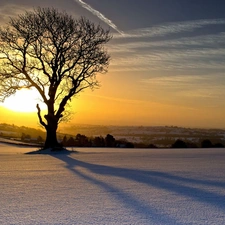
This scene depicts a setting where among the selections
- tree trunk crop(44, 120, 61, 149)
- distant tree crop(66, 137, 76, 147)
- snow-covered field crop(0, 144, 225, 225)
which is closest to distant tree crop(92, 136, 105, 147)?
distant tree crop(66, 137, 76, 147)

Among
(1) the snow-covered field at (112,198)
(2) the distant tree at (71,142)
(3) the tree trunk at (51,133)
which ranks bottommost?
(1) the snow-covered field at (112,198)

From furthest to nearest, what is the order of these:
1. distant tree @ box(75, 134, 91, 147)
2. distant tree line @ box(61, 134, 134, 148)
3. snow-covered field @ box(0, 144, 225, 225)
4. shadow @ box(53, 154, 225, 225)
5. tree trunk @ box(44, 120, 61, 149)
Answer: distant tree @ box(75, 134, 91, 147) → distant tree line @ box(61, 134, 134, 148) → tree trunk @ box(44, 120, 61, 149) → shadow @ box(53, 154, 225, 225) → snow-covered field @ box(0, 144, 225, 225)

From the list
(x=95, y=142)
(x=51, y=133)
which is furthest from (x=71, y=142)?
(x=51, y=133)

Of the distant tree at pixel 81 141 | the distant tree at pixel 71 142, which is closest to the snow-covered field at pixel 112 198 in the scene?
the distant tree at pixel 81 141

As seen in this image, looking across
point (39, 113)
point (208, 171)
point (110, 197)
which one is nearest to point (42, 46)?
point (39, 113)

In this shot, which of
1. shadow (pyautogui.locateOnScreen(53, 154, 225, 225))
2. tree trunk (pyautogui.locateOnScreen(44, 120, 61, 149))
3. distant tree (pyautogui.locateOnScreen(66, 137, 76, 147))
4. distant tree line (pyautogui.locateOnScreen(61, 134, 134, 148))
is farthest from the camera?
distant tree (pyautogui.locateOnScreen(66, 137, 76, 147))

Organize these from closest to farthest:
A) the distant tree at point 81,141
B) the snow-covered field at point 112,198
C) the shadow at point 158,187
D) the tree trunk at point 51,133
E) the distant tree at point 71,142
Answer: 1. the snow-covered field at point 112,198
2. the shadow at point 158,187
3. the tree trunk at point 51,133
4. the distant tree at point 81,141
5. the distant tree at point 71,142

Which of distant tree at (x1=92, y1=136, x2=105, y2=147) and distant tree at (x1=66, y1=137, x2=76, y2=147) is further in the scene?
distant tree at (x1=66, y1=137, x2=76, y2=147)

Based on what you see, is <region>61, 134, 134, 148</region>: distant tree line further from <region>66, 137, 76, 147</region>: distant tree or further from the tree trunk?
the tree trunk

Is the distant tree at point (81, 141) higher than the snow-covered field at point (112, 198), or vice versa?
the distant tree at point (81, 141)

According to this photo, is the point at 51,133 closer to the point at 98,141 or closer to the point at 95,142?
the point at 95,142

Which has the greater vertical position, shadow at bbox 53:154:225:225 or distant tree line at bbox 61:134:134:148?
distant tree line at bbox 61:134:134:148

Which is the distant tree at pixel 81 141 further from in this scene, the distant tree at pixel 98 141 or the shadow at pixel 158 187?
the shadow at pixel 158 187

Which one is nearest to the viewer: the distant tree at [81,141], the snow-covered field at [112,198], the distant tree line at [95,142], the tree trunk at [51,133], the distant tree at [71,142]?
the snow-covered field at [112,198]
